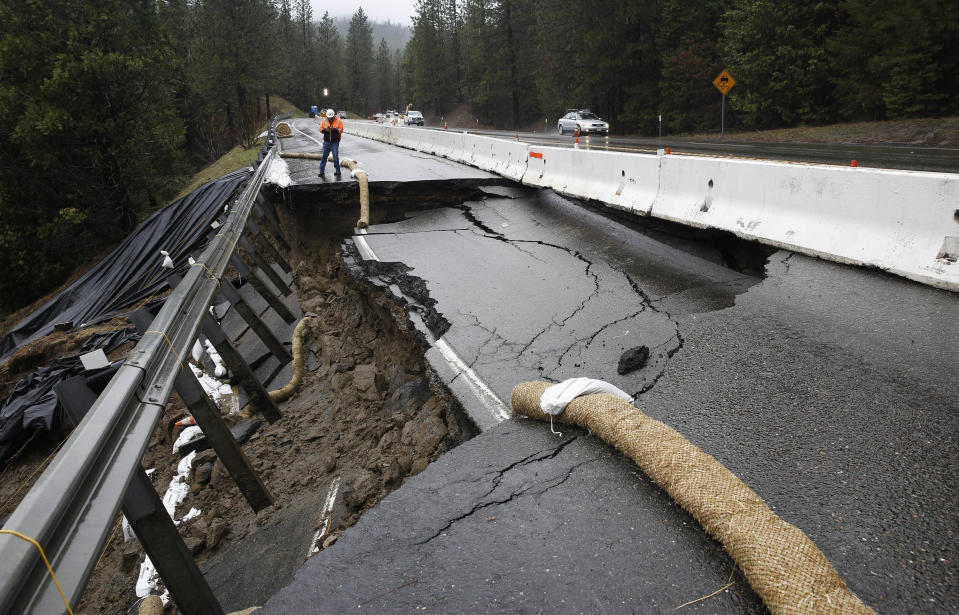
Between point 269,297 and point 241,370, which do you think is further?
point 269,297

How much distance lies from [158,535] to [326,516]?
72.4 inches

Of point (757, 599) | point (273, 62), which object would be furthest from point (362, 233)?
point (273, 62)

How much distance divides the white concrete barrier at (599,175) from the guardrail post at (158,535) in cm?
671

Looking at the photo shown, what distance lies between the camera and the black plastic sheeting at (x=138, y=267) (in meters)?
13.0

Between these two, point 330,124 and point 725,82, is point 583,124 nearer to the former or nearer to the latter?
point 725,82

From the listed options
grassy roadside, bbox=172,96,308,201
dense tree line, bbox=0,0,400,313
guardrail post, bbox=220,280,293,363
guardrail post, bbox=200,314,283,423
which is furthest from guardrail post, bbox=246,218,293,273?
dense tree line, bbox=0,0,400,313

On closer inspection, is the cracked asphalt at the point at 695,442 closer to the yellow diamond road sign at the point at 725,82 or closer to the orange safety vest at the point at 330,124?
the orange safety vest at the point at 330,124

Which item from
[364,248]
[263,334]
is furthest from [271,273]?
→ [364,248]

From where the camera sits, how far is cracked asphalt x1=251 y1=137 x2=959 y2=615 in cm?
218

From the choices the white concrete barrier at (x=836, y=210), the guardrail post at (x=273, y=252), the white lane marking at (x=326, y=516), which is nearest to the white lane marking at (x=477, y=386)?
the white lane marking at (x=326, y=516)

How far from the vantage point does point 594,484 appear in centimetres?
275

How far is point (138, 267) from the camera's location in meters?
14.4

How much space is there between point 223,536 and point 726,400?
13.3ft

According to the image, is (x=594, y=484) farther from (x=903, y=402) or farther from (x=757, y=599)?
(x=903, y=402)
